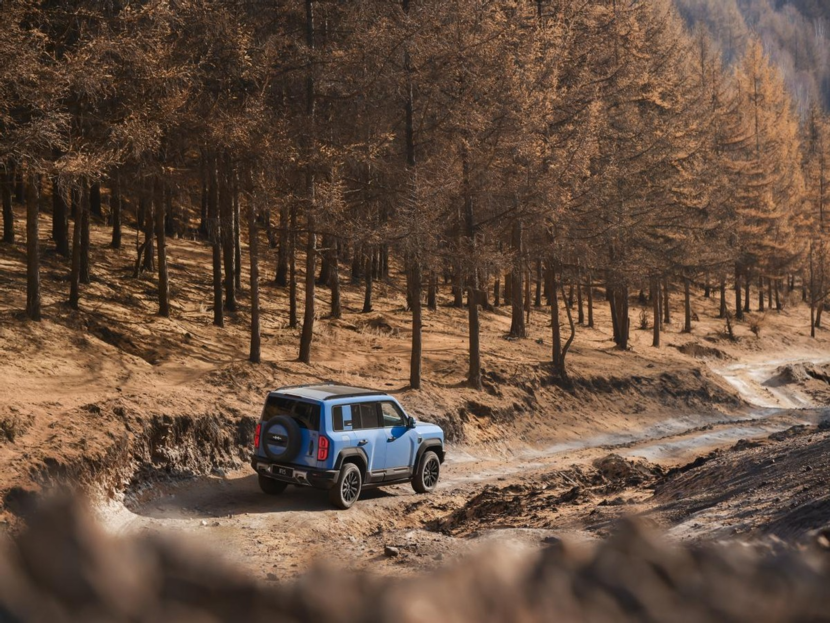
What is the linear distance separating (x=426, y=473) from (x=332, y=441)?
3255 mm

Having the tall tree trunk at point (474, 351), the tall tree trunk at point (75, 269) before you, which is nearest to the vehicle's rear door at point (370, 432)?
the tall tree trunk at point (75, 269)

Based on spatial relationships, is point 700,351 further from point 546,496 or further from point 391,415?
point 391,415

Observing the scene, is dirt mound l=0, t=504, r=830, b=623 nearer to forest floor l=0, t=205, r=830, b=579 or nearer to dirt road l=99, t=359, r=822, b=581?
forest floor l=0, t=205, r=830, b=579

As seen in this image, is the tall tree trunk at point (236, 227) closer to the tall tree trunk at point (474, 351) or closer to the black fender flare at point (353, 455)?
the tall tree trunk at point (474, 351)

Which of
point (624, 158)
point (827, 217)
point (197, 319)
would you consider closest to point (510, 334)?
point (624, 158)

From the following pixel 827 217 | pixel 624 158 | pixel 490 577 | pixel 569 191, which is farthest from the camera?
pixel 827 217

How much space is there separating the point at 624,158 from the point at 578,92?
5.75 m

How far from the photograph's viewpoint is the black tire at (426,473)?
16531 millimetres

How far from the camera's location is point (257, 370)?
2161 centimetres

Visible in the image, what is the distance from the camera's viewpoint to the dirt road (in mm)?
10648

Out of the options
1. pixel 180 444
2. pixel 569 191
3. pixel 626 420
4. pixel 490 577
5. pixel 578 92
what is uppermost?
pixel 578 92

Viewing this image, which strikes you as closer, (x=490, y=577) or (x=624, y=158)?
(x=490, y=577)

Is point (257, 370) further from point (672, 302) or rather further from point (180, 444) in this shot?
point (672, 302)

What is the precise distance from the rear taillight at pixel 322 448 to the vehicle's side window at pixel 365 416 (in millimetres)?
835
